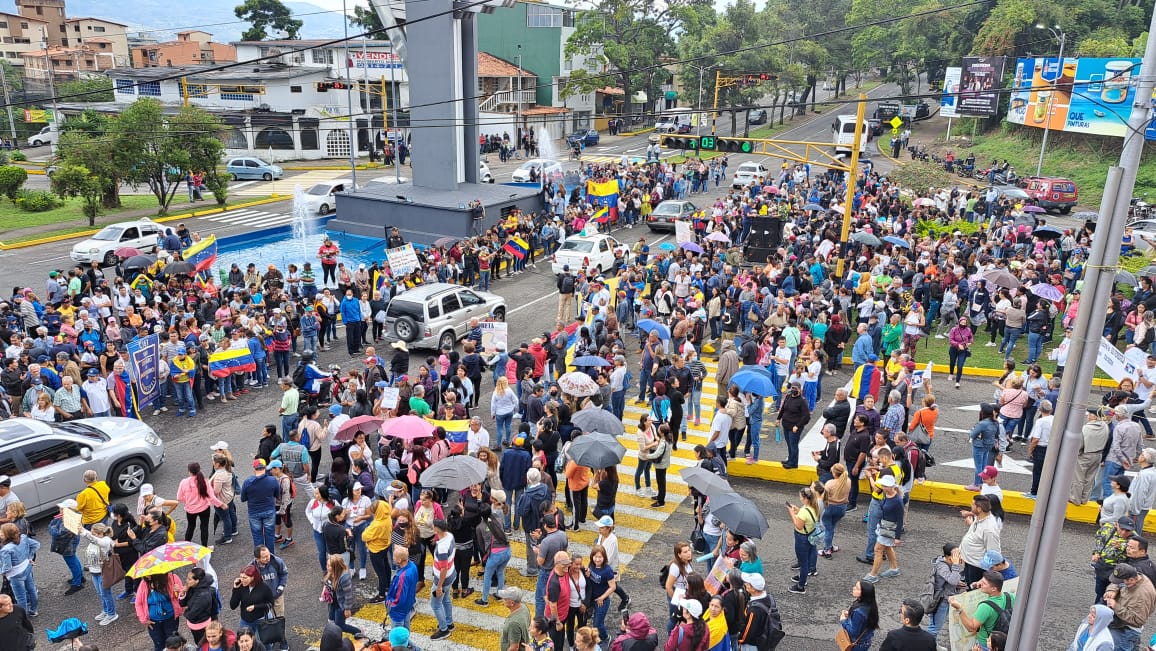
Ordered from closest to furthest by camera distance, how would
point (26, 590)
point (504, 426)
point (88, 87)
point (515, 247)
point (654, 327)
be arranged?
point (26, 590), point (504, 426), point (654, 327), point (515, 247), point (88, 87)

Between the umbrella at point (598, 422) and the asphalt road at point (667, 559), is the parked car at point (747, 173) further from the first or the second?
the umbrella at point (598, 422)

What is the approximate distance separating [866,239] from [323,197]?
88.0 feet

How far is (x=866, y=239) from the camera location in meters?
25.1

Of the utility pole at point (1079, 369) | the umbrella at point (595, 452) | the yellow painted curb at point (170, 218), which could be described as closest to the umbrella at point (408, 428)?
the umbrella at point (595, 452)

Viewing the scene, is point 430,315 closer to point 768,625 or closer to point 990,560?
point 768,625

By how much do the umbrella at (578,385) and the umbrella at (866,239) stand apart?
13.6 m

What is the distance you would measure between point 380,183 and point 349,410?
26667 millimetres

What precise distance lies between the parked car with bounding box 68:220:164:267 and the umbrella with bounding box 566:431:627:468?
922 inches

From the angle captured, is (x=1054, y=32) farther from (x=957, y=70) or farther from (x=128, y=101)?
(x=128, y=101)

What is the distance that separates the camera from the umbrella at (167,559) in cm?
897

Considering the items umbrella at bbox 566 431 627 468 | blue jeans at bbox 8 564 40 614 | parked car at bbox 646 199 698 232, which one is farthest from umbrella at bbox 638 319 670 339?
parked car at bbox 646 199 698 232

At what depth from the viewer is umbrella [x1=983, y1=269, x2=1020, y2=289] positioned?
1989cm

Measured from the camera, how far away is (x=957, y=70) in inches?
2650

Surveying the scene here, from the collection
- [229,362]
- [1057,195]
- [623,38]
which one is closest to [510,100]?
[623,38]
